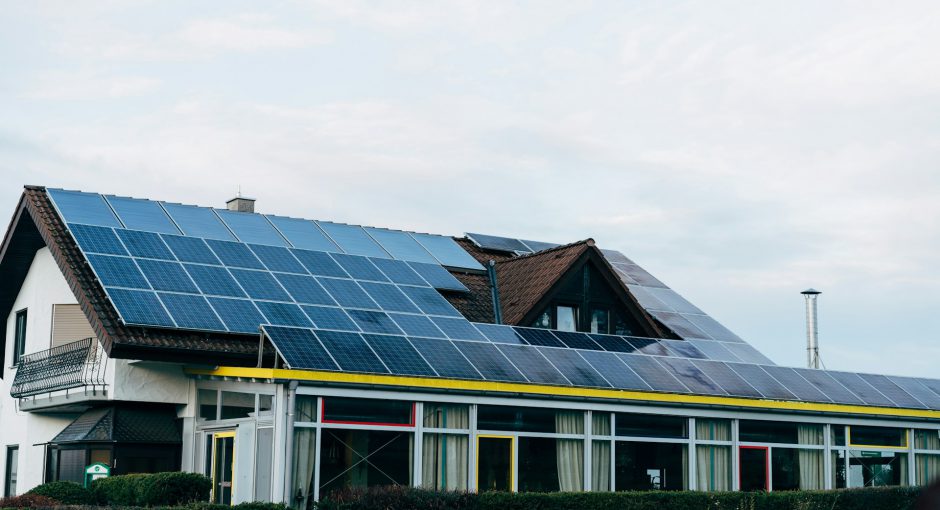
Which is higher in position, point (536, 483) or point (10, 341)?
point (10, 341)

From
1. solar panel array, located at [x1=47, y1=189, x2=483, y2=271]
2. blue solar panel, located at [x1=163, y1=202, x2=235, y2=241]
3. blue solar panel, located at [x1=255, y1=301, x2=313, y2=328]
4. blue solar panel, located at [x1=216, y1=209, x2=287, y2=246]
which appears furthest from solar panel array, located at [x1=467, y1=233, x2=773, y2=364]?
blue solar panel, located at [x1=255, y1=301, x2=313, y2=328]

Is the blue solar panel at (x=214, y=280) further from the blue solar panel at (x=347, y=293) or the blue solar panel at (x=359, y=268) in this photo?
the blue solar panel at (x=359, y=268)

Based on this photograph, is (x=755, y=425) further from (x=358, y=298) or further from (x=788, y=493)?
(x=358, y=298)

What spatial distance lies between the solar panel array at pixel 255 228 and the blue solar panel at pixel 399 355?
23.4 ft

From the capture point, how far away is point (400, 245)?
32.3m

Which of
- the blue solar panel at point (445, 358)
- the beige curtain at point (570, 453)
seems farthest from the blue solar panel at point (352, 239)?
the beige curtain at point (570, 453)

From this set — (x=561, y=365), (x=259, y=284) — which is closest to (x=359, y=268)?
(x=259, y=284)

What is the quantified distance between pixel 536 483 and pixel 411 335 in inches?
159

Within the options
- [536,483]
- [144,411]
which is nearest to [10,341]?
[144,411]

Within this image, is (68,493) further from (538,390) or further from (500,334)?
(500,334)

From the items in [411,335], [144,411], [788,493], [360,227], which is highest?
[360,227]

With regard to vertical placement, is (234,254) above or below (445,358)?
above

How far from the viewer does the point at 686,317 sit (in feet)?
112

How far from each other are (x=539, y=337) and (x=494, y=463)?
499 centimetres
